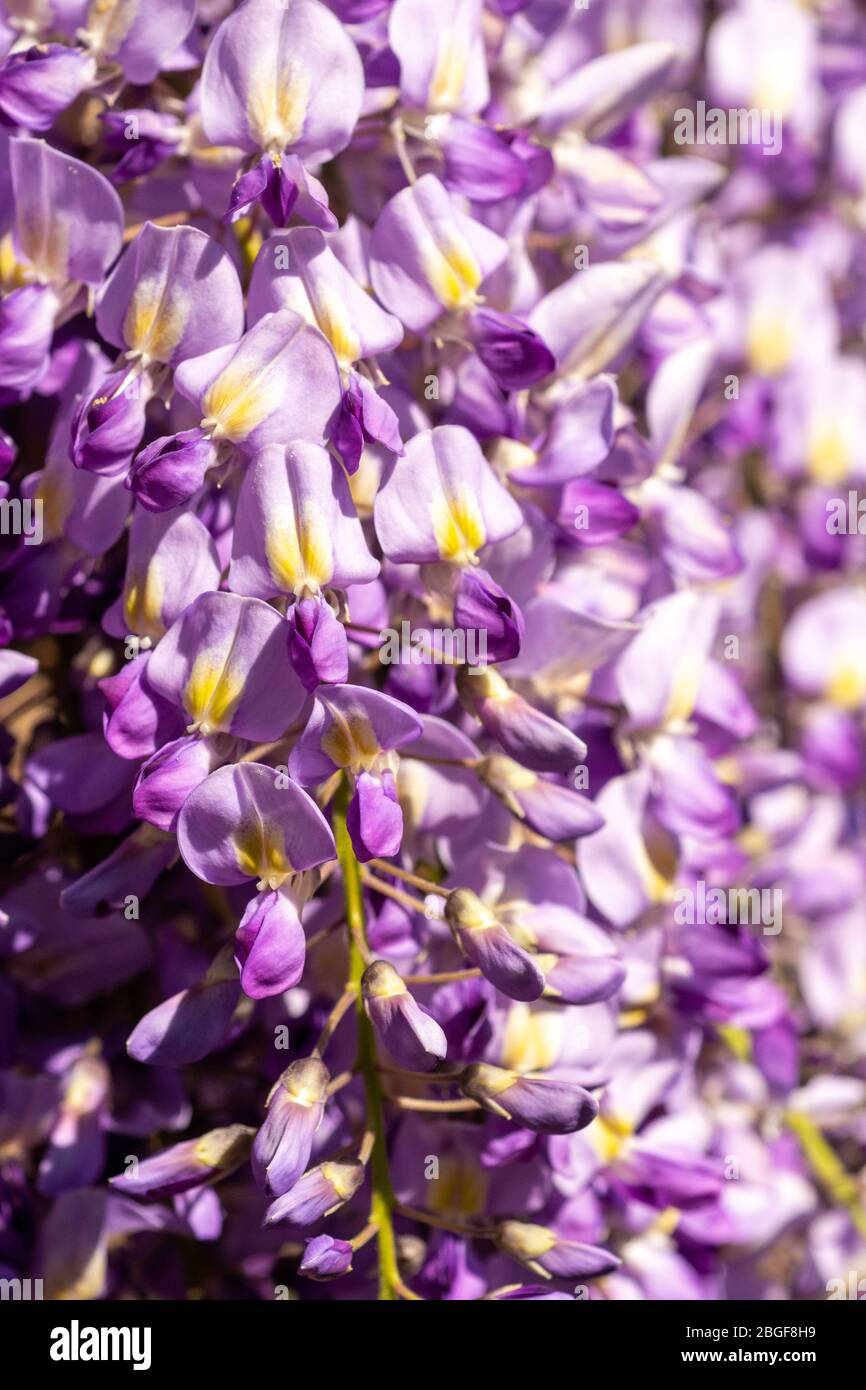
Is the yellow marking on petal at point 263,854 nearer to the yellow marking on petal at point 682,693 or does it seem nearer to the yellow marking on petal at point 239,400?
the yellow marking on petal at point 239,400

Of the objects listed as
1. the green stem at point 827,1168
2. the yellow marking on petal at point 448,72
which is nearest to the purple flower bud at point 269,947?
the yellow marking on petal at point 448,72

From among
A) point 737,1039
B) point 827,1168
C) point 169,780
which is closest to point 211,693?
point 169,780

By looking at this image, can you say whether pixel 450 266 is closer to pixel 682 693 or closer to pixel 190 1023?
pixel 682 693

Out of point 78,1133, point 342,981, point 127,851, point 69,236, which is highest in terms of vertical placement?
point 69,236
